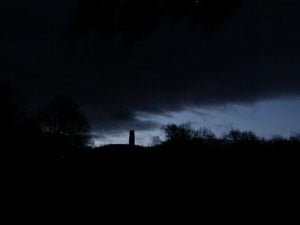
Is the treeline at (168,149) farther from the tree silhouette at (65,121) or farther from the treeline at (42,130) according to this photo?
the tree silhouette at (65,121)

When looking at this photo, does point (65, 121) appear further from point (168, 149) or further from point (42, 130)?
point (168, 149)

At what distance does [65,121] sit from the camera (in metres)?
42.4

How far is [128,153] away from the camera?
1261 cm

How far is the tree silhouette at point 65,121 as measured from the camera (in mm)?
40938

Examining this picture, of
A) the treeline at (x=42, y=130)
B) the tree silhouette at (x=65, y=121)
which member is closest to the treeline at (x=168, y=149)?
the treeline at (x=42, y=130)

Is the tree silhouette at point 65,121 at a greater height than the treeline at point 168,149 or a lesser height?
greater

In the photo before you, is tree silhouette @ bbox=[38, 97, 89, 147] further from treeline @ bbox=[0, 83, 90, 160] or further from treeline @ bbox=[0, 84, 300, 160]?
treeline @ bbox=[0, 84, 300, 160]

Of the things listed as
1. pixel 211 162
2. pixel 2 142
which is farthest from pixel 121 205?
pixel 2 142

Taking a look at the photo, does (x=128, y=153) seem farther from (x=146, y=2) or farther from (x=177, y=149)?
(x=146, y=2)

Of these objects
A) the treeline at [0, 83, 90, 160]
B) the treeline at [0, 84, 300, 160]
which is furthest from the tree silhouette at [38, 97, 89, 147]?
the treeline at [0, 84, 300, 160]

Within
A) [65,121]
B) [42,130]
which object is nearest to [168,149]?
[42,130]

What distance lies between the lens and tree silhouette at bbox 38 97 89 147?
40.9 metres

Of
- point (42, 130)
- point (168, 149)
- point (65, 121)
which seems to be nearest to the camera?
point (168, 149)

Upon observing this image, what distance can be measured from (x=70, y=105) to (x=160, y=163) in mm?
33274
